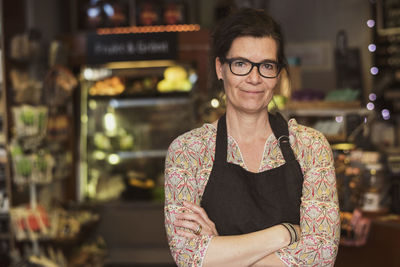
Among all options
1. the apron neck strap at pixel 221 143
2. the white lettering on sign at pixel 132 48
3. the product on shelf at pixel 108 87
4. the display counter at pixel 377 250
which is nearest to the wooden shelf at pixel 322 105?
the display counter at pixel 377 250

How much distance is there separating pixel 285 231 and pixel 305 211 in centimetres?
10

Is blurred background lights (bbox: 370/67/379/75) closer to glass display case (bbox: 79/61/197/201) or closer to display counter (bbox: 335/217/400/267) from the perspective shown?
glass display case (bbox: 79/61/197/201)

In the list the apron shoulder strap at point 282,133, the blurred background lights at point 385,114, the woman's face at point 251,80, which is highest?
the woman's face at point 251,80

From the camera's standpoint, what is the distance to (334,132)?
3344 millimetres

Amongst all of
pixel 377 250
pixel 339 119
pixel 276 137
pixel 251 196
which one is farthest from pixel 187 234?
pixel 339 119

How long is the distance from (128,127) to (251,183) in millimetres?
4593

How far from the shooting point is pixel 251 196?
188 centimetres

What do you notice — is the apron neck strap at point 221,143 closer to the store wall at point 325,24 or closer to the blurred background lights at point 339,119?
the blurred background lights at point 339,119

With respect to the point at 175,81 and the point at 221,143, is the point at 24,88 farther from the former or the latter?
the point at 221,143

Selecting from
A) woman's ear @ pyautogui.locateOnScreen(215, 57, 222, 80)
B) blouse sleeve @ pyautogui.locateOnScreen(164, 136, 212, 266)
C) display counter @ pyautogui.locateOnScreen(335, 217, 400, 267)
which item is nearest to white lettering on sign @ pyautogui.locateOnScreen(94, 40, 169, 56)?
display counter @ pyautogui.locateOnScreen(335, 217, 400, 267)

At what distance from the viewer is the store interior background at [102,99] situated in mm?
4434

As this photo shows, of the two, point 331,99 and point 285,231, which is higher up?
point 331,99

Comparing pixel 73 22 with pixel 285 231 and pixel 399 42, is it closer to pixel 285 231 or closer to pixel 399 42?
pixel 399 42

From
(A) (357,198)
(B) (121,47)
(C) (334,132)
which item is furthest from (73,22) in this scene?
(A) (357,198)
